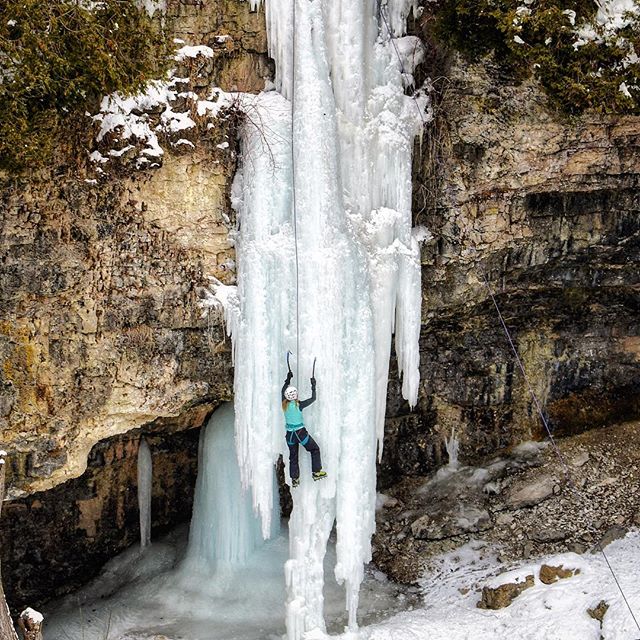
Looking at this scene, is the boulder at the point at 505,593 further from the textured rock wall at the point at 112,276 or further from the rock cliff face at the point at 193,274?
the textured rock wall at the point at 112,276

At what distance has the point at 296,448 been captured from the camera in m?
8.66

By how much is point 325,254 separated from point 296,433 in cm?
211

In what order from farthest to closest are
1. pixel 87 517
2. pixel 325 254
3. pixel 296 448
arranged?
1. pixel 87 517
2. pixel 325 254
3. pixel 296 448

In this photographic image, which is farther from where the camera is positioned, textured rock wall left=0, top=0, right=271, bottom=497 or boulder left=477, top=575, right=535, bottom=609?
boulder left=477, top=575, right=535, bottom=609

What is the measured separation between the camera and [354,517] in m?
9.12

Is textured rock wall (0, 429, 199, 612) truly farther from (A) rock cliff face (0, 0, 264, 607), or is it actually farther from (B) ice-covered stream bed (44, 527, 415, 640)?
(A) rock cliff face (0, 0, 264, 607)

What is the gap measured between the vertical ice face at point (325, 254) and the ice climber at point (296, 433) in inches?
8.5

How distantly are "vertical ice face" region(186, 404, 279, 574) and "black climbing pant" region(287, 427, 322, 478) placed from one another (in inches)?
95.3

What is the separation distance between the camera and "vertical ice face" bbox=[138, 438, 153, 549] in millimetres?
12039

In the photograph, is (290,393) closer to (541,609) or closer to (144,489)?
(541,609)

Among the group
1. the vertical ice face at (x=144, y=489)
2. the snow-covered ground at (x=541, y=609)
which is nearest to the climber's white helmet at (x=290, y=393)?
the snow-covered ground at (x=541, y=609)

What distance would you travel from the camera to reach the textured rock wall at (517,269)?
31.3 ft

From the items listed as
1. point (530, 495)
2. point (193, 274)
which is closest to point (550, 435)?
point (530, 495)

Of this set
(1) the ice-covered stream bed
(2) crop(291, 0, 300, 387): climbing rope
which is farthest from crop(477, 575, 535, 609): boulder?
(2) crop(291, 0, 300, 387): climbing rope
